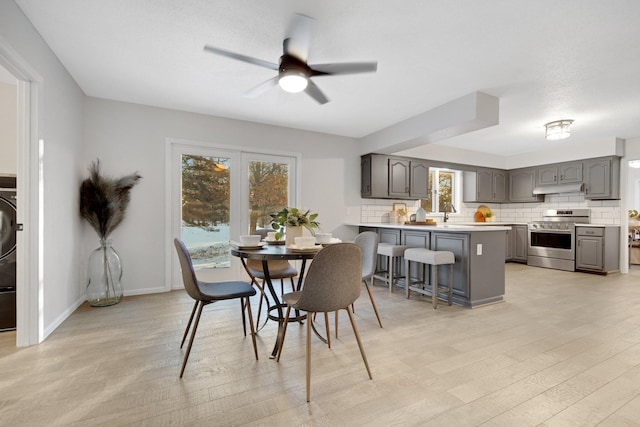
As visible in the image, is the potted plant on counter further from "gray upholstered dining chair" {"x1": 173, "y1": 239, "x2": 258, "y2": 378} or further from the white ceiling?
the white ceiling

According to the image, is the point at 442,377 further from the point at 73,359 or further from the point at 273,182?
the point at 273,182

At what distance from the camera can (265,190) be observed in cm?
459

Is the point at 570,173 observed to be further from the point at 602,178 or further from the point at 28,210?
the point at 28,210

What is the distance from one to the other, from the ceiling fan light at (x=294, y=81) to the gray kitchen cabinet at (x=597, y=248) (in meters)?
6.01

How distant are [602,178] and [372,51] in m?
5.61

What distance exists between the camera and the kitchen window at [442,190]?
649cm

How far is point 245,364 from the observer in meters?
2.10

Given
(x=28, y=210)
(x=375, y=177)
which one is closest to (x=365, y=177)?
(x=375, y=177)

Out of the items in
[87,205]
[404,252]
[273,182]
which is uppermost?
[273,182]

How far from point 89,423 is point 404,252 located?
341 centimetres

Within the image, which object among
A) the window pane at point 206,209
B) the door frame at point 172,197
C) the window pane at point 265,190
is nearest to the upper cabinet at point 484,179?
the window pane at point 265,190

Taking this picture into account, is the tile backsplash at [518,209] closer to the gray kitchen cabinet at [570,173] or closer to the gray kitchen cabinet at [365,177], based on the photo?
the gray kitchen cabinet at [365,177]

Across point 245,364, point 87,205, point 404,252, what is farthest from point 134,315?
point 404,252

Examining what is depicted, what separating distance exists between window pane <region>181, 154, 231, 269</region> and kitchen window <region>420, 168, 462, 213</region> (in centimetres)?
404
